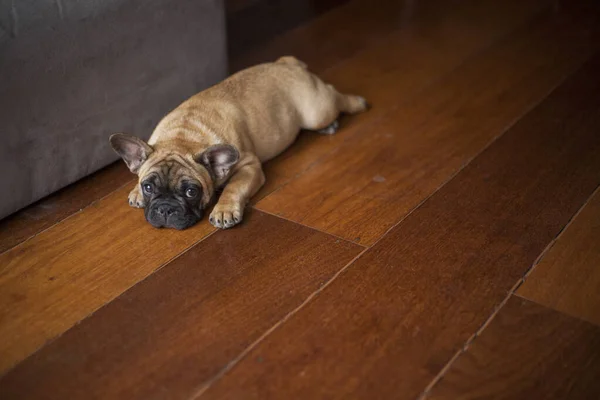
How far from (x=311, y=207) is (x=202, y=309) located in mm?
622

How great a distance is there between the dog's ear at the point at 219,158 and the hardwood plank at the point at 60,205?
40 cm

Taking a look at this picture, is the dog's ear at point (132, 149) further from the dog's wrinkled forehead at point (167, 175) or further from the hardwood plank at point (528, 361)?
the hardwood plank at point (528, 361)

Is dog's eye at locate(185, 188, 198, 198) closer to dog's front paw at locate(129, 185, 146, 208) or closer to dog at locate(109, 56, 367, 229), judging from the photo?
dog at locate(109, 56, 367, 229)

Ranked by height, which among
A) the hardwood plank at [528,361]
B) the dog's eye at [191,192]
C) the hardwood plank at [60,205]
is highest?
the dog's eye at [191,192]

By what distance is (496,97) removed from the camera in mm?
3104

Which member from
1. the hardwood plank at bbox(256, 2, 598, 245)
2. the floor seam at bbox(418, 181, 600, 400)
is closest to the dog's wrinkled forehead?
the hardwood plank at bbox(256, 2, 598, 245)

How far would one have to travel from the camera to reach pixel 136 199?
236cm

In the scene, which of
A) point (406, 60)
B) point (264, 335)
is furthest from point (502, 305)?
point (406, 60)

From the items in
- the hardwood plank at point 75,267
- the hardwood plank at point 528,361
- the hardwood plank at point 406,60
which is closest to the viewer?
the hardwood plank at point 528,361

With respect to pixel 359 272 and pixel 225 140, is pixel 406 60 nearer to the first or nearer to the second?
pixel 225 140

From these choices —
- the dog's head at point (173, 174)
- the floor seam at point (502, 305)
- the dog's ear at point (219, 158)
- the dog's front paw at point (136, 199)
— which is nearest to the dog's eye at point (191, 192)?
the dog's head at point (173, 174)

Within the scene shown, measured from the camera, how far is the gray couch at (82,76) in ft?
6.97

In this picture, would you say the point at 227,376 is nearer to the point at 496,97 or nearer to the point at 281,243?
the point at 281,243

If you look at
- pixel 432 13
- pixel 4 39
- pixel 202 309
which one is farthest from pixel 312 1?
pixel 202 309
